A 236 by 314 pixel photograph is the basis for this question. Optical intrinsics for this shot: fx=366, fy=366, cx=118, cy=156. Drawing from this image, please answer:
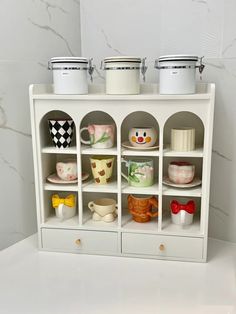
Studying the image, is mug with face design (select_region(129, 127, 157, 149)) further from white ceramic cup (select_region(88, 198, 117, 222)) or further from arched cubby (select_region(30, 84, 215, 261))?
white ceramic cup (select_region(88, 198, 117, 222))

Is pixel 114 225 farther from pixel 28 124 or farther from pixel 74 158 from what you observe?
pixel 28 124

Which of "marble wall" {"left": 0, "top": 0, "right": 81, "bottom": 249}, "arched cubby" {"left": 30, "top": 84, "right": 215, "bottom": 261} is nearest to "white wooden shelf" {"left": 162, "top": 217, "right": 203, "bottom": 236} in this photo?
"arched cubby" {"left": 30, "top": 84, "right": 215, "bottom": 261}

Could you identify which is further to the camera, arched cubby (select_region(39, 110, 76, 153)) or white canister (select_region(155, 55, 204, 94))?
arched cubby (select_region(39, 110, 76, 153))

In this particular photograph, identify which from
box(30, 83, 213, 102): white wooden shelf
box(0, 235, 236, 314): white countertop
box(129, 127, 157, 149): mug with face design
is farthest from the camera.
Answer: box(129, 127, 157, 149): mug with face design

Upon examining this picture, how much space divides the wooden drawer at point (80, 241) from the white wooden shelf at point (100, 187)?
13 centimetres

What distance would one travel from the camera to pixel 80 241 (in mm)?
1159

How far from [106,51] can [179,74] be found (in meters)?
0.39

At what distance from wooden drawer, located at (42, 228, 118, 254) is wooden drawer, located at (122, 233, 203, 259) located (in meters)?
0.04

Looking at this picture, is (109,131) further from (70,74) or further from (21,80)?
(21,80)

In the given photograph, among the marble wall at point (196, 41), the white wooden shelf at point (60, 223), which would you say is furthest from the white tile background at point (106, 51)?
the white wooden shelf at point (60, 223)

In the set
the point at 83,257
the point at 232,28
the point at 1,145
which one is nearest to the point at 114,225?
the point at 83,257

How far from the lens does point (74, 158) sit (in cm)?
130

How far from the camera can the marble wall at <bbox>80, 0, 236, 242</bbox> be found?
3.77ft

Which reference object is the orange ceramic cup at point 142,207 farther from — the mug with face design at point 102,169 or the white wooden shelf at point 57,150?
the white wooden shelf at point 57,150
